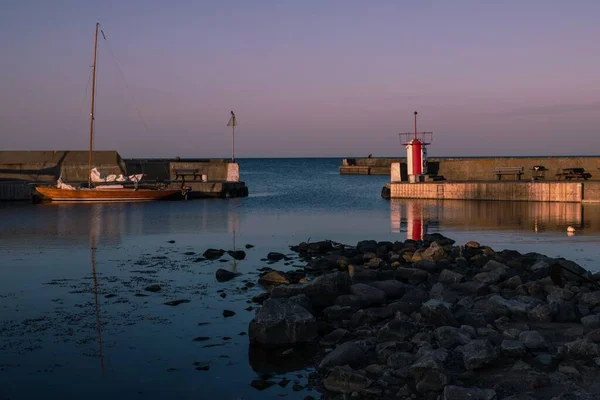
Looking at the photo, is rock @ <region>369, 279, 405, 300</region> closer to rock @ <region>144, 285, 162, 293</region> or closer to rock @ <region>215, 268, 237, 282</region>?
rock @ <region>215, 268, 237, 282</region>

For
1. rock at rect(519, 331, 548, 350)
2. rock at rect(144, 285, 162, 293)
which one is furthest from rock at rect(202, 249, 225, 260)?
rock at rect(519, 331, 548, 350)

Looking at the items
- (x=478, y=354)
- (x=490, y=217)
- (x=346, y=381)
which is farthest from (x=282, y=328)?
(x=490, y=217)

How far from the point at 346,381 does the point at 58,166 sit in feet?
126

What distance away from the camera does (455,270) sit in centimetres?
1378

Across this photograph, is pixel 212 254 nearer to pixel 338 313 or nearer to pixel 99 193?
pixel 338 313

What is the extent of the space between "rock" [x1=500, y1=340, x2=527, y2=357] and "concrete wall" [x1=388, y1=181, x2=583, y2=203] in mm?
25183

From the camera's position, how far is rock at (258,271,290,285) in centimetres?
1339

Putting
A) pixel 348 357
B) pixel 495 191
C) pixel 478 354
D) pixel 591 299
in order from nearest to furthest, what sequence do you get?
pixel 478 354, pixel 348 357, pixel 591 299, pixel 495 191

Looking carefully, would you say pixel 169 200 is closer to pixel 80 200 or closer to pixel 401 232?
pixel 80 200

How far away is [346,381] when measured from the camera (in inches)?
294

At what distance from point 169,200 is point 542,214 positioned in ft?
62.7

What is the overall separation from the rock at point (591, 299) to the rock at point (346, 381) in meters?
4.87

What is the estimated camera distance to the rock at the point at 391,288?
39.1 feet

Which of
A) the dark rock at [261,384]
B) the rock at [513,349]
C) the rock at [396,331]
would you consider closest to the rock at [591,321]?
the rock at [513,349]
